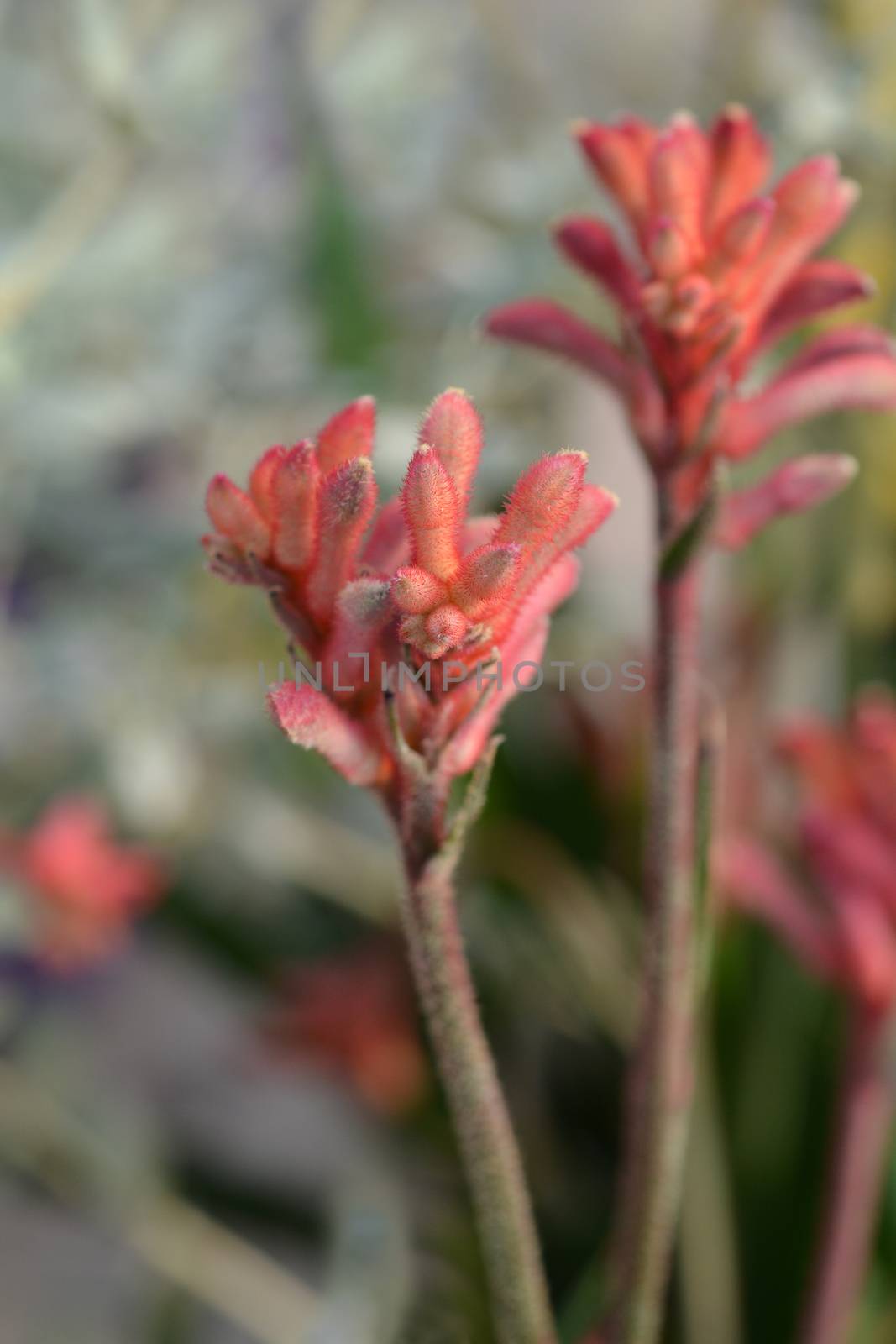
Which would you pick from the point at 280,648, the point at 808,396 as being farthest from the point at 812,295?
the point at 280,648

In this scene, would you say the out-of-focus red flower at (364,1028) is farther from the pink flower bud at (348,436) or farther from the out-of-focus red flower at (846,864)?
the pink flower bud at (348,436)

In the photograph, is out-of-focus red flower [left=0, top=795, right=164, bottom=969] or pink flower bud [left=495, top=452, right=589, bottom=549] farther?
out-of-focus red flower [left=0, top=795, right=164, bottom=969]

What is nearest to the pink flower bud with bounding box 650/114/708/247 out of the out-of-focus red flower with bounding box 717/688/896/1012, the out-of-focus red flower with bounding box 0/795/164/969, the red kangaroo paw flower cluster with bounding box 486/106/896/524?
the red kangaroo paw flower cluster with bounding box 486/106/896/524

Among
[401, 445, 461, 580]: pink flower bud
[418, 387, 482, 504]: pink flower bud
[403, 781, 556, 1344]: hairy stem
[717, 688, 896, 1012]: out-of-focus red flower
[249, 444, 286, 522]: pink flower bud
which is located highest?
[418, 387, 482, 504]: pink flower bud

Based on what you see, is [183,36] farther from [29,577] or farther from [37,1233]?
[37,1233]

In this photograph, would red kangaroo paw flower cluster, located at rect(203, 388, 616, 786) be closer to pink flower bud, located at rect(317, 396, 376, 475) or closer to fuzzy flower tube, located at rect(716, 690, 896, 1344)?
pink flower bud, located at rect(317, 396, 376, 475)

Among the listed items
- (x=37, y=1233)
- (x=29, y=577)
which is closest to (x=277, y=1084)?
(x=37, y=1233)

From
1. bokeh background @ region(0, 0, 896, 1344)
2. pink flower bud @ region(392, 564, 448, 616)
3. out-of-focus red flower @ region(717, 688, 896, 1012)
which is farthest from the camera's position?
bokeh background @ region(0, 0, 896, 1344)

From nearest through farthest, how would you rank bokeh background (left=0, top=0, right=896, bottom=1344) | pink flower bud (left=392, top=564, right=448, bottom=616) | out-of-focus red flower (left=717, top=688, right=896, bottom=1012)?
pink flower bud (left=392, top=564, right=448, bottom=616) → out-of-focus red flower (left=717, top=688, right=896, bottom=1012) → bokeh background (left=0, top=0, right=896, bottom=1344)
